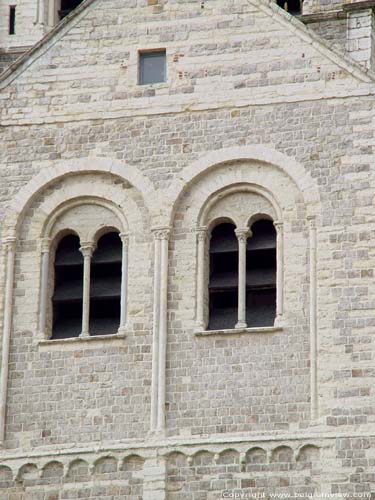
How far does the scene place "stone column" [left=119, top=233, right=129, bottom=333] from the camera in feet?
127

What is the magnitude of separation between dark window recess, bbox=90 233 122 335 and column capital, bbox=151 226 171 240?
61 cm

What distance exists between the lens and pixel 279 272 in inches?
1507

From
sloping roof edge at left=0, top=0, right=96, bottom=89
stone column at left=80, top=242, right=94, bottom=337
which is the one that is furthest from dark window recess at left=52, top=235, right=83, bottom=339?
sloping roof edge at left=0, top=0, right=96, bottom=89

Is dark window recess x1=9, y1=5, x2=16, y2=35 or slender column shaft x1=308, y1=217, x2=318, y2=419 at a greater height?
dark window recess x1=9, y1=5, x2=16, y2=35

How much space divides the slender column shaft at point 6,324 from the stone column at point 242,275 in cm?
315

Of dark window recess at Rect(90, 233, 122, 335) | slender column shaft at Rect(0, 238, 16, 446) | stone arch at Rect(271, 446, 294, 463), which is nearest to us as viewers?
stone arch at Rect(271, 446, 294, 463)

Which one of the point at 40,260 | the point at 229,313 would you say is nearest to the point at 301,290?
the point at 229,313

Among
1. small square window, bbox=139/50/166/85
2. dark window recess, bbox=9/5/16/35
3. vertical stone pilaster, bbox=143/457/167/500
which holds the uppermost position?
dark window recess, bbox=9/5/16/35

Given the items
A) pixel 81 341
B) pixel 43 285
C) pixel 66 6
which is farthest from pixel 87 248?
pixel 66 6

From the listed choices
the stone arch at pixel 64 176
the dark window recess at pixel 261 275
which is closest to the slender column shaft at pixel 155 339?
the stone arch at pixel 64 176

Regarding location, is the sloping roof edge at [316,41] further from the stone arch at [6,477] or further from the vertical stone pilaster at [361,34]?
the stone arch at [6,477]

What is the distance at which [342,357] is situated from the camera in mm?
37531

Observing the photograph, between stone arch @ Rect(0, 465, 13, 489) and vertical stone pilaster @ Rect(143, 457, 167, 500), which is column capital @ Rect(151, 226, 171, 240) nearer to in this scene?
vertical stone pilaster @ Rect(143, 457, 167, 500)

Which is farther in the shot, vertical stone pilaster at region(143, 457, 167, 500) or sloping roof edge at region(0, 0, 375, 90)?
sloping roof edge at region(0, 0, 375, 90)
